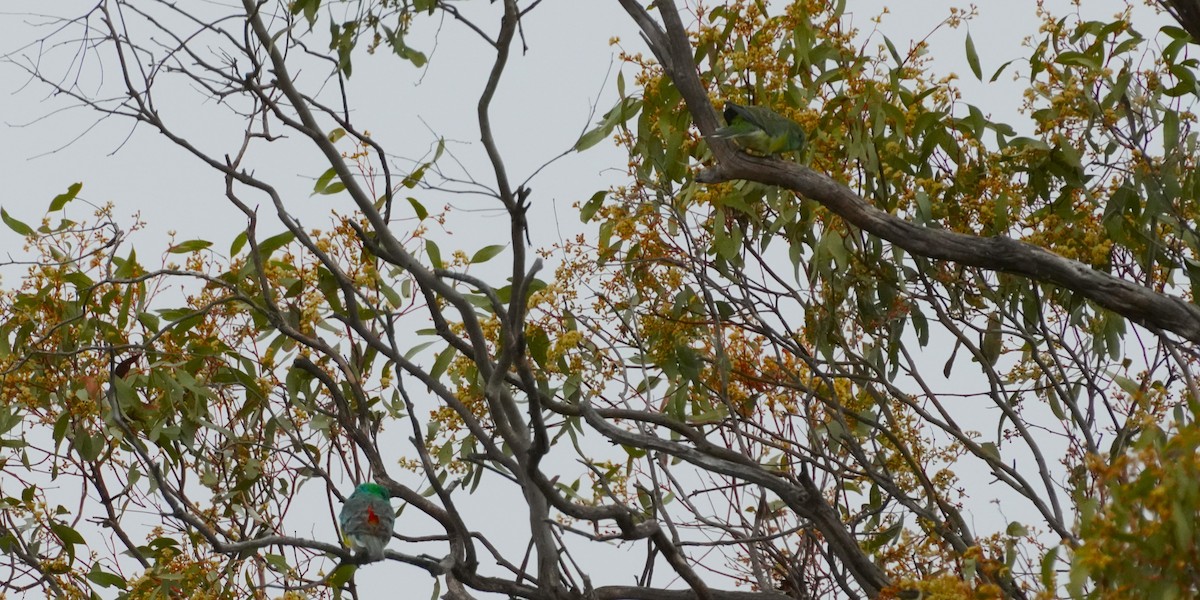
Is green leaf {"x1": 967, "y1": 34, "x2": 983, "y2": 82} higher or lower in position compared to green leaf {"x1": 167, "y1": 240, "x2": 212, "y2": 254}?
higher

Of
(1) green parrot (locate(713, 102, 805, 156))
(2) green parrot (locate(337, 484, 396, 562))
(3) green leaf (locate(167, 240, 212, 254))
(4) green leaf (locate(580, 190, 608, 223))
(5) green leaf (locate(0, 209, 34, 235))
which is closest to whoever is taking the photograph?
(1) green parrot (locate(713, 102, 805, 156))

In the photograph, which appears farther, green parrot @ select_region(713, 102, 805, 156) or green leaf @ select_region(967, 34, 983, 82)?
green leaf @ select_region(967, 34, 983, 82)

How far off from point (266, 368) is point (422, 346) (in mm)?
637

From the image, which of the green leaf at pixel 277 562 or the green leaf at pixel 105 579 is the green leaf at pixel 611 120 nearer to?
the green leaf at pixel 277 562

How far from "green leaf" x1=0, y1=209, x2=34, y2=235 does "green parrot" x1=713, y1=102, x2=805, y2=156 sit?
1924 millimetres

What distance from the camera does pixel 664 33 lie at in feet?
9.67

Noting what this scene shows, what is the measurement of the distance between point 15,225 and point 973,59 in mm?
2543

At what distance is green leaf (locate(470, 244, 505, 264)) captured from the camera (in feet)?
9.94

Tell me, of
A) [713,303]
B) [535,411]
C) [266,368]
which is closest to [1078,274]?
[713,303]

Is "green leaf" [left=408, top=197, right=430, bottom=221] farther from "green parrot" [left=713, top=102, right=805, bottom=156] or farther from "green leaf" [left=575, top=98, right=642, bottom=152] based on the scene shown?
"green parrot" [left=713, top=102, right=805, bottom=156]

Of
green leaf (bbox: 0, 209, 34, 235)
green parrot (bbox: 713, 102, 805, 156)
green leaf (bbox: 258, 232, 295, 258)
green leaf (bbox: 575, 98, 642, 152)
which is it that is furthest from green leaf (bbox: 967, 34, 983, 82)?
green leaf (bbox: 0, 209, 34, 235)

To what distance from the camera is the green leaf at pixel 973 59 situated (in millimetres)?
3053

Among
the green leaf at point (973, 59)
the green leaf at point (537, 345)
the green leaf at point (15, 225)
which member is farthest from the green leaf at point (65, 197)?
the green leaf at point (973, 59)

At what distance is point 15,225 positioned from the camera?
3.48 m
